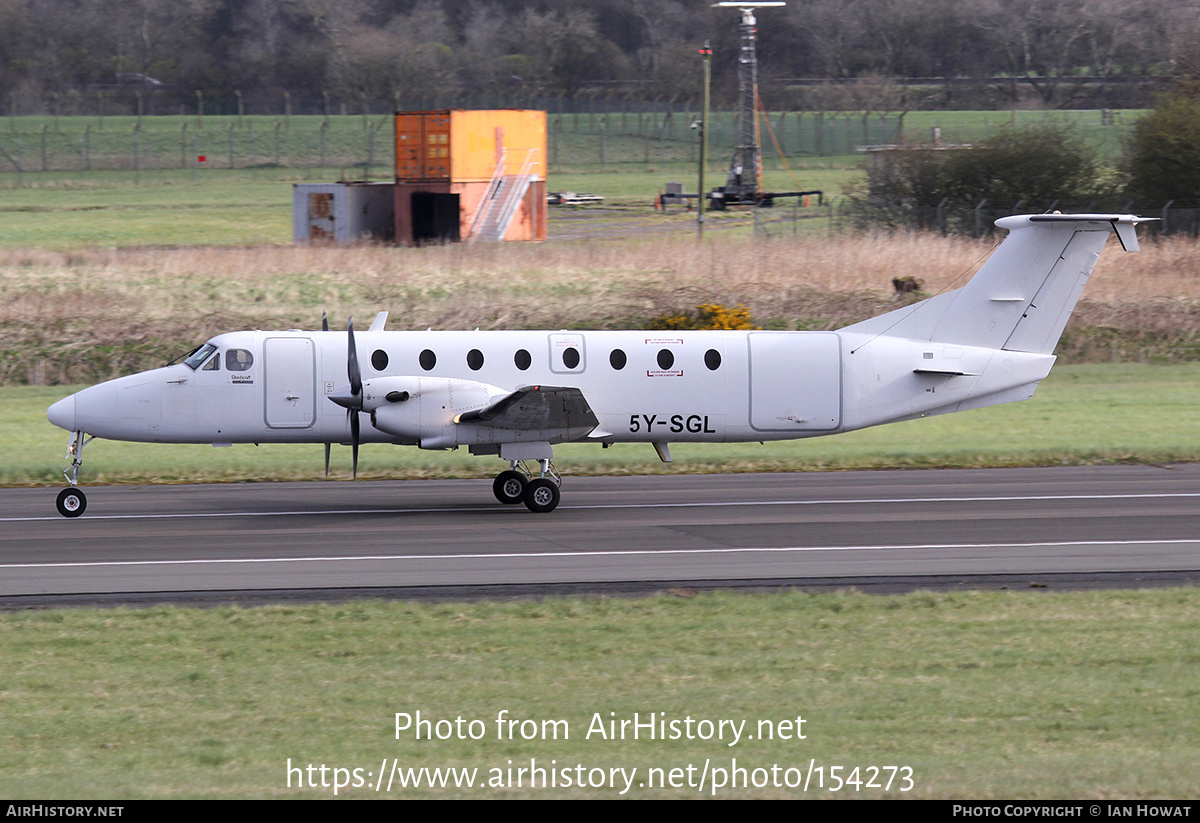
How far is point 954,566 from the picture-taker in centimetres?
1557

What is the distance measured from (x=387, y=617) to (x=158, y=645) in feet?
7.17

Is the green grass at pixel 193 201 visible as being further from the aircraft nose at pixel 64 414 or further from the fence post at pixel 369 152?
the aircraft nose at pixel 64 414

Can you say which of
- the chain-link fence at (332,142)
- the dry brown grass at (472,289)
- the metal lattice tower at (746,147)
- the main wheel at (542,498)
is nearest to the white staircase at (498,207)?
the dry brown grass at (472,289)

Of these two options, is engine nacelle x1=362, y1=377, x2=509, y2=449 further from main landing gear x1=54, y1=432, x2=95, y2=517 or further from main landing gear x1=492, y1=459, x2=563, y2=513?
main landing gear x1=54, y1=432, x2=95, y2=517

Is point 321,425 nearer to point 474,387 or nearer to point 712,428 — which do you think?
point 474,387

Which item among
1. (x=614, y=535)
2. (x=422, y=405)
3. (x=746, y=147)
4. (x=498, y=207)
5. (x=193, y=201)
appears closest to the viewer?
(x=614, y=535)

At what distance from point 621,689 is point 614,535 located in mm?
7294

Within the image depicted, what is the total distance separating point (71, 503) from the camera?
759 inches

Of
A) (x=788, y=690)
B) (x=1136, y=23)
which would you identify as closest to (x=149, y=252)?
(x=788, y=690)

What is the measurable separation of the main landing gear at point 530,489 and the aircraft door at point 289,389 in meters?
3.06

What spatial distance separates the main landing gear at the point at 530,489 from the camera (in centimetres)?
1975

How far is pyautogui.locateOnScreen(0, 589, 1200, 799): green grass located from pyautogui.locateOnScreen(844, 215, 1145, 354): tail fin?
7613 millimetres

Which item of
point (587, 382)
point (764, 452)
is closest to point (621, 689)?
point (587, 382)

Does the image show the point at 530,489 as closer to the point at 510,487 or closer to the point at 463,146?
the point at 510,487
